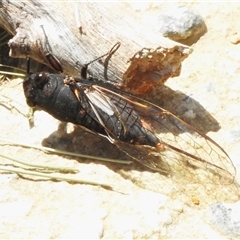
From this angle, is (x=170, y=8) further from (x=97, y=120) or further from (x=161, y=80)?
(x=97, y=120)

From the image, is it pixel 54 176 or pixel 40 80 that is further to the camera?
pixel 40 80

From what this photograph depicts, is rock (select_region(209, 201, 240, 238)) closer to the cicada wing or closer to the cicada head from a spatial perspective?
the cicada wing

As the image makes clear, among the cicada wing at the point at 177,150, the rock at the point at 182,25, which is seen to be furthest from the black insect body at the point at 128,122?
the rock at the point at 182,25

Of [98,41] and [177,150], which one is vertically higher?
[98,41]

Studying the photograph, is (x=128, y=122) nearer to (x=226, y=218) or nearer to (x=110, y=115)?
(x=110, y=115)

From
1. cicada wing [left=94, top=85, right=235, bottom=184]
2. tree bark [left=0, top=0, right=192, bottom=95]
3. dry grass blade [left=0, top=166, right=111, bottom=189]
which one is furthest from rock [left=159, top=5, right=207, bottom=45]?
dry grass blade [left=0, top=166, right=111, bottom=189]

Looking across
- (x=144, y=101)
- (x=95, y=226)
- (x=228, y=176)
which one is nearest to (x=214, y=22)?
(x=144, y=101)

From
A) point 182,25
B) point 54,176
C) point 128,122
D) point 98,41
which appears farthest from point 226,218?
point 182,25

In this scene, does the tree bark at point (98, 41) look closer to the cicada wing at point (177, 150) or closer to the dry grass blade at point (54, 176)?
the cicada wing at point (177, 150)
